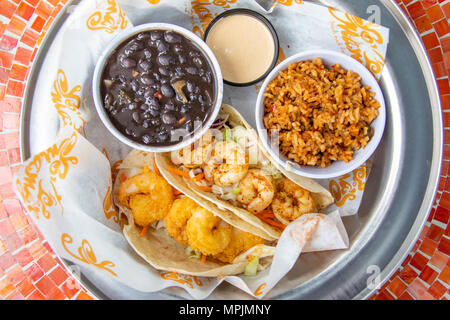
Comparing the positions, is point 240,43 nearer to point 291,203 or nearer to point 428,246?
point 291,203

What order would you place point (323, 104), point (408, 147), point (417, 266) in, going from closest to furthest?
point (323, 104) < point (408, 147) < point (417, 266)

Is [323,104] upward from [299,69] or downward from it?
downward

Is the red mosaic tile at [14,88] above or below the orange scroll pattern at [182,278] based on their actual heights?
above

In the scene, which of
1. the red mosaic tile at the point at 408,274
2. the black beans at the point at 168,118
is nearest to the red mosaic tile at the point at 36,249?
the black beans at the point at 168,118

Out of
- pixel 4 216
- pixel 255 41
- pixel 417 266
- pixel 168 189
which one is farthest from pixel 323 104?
pixel 4 216

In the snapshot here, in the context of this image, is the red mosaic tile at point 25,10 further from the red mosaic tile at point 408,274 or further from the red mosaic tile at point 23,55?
the red mosaic tile at point 408,274

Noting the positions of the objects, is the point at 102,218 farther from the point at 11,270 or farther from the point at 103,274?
the point at 11,270
